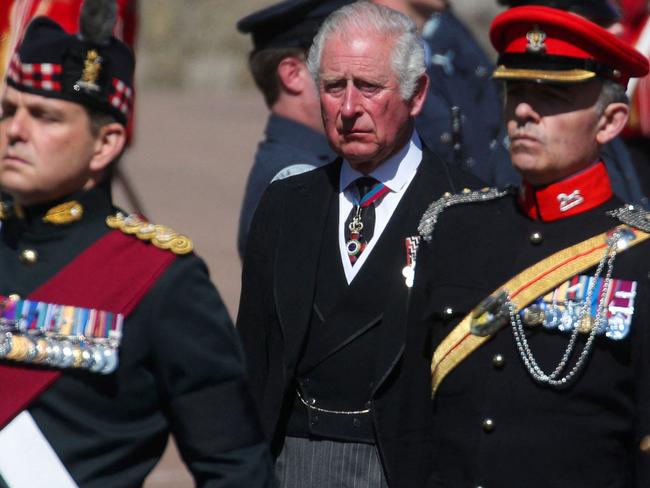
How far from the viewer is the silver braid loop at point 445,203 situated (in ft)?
13.6

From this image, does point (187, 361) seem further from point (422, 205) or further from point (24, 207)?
point (422, 205)

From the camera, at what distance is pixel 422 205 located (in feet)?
14.4

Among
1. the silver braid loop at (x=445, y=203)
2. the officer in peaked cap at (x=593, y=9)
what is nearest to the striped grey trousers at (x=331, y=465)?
the silver braid loop at (x=445, y=203)

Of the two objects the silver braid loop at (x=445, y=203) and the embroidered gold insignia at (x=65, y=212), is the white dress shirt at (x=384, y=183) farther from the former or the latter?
the embroidered gold insignia at (x=65, y=212)

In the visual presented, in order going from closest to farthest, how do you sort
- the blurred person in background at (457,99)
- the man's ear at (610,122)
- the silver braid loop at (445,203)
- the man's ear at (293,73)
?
the man's ear at (610,122)
the silver braid loop at (445,203)
the man's ear at (293,73)
the blurred person in background at (457,99)

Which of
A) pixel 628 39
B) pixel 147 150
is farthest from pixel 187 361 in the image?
pixel 147 150

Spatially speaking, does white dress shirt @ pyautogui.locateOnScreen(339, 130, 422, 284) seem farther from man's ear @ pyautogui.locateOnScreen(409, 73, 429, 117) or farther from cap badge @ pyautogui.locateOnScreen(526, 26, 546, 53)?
cap badge @ pyautogui.locateOnScreen(526, 26, 546, 53)

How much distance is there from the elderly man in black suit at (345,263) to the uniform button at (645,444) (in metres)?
0.62

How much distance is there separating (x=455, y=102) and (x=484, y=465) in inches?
80.6

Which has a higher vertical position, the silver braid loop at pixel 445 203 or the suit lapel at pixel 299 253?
the silver braid loop at pixel 445 203

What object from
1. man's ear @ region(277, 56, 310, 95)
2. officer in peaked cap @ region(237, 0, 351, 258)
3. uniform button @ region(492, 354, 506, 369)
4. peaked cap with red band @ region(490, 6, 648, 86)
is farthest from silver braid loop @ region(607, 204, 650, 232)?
man's ear @ region(277, 56, 310, 95)

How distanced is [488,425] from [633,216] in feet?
1.89

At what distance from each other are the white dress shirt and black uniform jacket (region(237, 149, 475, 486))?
2 cm

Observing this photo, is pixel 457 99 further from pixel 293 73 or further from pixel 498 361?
pixel 498 361
